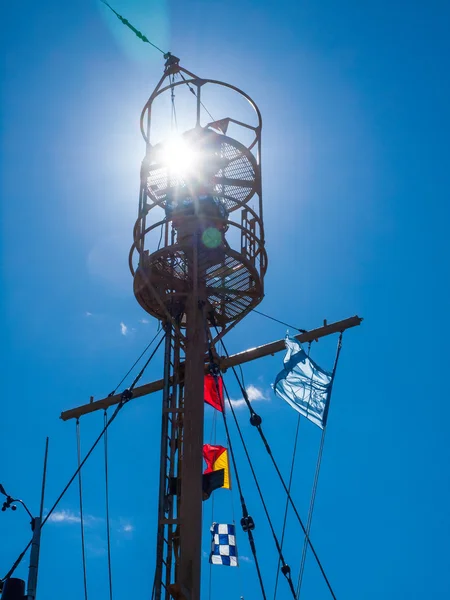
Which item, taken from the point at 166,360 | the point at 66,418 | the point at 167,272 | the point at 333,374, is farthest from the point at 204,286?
the point at 66,418

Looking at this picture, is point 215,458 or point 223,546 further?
point 215,458

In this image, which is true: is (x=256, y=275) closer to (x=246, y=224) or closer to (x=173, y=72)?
(x=246, y=224)

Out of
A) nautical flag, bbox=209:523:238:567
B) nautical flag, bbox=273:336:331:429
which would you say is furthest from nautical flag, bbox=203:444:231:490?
nautical flag, bbox=273:336:331:429

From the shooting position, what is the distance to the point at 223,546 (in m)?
16.5

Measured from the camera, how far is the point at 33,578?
1440cm

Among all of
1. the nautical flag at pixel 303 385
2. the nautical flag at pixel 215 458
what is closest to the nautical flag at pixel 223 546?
the nautical flag at pixel 215 458

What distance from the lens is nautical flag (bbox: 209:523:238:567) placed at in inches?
641

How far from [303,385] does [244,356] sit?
1.54 meters

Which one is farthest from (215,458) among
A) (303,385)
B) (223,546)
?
(303,385)

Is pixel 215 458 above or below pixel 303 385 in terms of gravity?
below

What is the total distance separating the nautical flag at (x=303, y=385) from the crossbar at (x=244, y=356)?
45 centimetres

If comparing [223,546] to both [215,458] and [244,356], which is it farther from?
[244,356]

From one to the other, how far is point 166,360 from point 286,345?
141 inches

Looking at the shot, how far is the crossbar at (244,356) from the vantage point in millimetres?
17109
